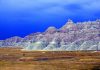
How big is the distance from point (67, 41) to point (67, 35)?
12.1m

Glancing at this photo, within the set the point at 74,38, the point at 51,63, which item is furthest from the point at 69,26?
the point at 51,63

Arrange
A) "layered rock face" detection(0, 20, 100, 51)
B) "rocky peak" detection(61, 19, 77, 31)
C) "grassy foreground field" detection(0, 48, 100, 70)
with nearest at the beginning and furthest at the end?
1. "grassy foreground field" detection(0, 48, 100, 70)
2. "layered rock face" detection(0, 20, 100, 51)
3. "rocky peak" detection(61, 19, 77, 31)

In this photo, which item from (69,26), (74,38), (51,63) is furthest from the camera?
(69,26)

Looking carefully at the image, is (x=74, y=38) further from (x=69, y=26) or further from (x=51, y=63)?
(x=51, y=63)

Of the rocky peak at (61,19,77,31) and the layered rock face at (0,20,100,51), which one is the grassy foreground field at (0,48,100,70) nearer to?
the layered rock face at (0,20,100,51)

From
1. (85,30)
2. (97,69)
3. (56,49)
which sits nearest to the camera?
(97,69)

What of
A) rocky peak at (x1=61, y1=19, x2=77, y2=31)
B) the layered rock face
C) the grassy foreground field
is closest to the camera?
the grassy foreground field

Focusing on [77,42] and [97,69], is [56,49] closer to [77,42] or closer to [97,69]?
[77,42]

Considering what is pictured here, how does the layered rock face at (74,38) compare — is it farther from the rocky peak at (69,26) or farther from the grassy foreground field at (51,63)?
the grassy foreground field at (51,63)

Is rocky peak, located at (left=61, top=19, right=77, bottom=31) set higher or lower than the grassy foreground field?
higher

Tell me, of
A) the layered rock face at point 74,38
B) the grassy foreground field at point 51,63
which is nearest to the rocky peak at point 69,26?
the layered rock face at point 74,38

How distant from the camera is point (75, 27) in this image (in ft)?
590

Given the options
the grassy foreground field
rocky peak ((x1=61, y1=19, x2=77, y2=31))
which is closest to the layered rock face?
rocky peak ((x1=61, y1=19, x2=77, y2=31))

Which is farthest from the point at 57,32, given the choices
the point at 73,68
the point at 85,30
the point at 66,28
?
the point at 73,68
